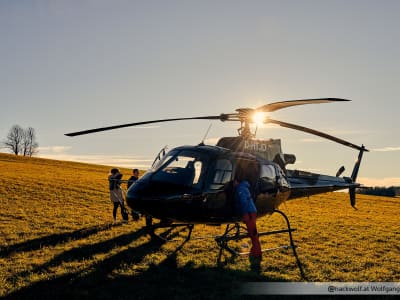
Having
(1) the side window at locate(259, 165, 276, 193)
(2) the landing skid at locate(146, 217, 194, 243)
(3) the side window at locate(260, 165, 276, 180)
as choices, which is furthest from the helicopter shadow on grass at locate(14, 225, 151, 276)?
(3) the side window at locate(260, 165, 276, 180)

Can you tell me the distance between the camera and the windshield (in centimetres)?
923

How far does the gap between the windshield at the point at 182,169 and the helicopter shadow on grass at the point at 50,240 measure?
5.34 meters

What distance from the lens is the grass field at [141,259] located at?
8.45 m

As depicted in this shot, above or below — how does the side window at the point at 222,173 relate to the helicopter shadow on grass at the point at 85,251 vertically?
above

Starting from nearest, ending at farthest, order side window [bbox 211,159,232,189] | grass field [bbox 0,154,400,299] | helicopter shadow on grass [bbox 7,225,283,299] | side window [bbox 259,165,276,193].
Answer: helicopter shadow on grass [bbox 7,225,283,299] < grass field [bbox 0,154,400,299] < side window [bbox 211,159,232,189] < side window [bbox 259,165,276,193]

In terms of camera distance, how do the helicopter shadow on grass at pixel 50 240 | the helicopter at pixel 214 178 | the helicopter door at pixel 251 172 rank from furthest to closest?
1. the helicopter shadow on grass at pixel 50 240
2. the helicopter door at pixel 251 172
3. the helicopter at pixel 214 178

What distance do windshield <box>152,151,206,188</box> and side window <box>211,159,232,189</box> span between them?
1.18 feet

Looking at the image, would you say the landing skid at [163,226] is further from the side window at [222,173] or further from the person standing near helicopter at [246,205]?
the side window at [222,173]

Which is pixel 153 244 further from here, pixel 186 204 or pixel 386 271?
pixel 386 271

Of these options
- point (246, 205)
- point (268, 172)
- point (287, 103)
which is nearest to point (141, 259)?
point (246, 205)

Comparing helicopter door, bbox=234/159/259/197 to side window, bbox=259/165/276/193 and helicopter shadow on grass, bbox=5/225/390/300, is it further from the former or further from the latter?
helicopter shadow on grass, bbox=5/225/390/300

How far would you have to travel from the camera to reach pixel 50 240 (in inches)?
513

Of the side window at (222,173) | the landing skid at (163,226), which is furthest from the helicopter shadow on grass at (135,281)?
the side window at (222,173)

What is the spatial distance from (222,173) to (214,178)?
33cm
